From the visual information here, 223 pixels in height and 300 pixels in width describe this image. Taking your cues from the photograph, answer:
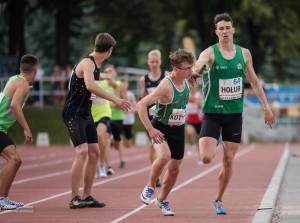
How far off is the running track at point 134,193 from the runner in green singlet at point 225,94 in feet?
2.71

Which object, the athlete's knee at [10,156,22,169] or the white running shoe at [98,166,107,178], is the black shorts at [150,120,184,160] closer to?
the athlete's knee at [10,156,22,169]

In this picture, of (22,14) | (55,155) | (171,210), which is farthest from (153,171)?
(22,14)

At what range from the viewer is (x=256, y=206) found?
1359 cm

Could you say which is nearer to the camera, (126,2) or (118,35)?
(126,2)

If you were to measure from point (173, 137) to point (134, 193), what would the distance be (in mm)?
3749

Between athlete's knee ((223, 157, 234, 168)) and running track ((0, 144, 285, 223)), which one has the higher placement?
athlete's knee ((223, 157, 234, 168))

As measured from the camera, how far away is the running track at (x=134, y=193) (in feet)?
40.4

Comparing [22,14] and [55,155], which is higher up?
[22,14]

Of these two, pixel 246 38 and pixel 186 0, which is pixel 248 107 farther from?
pixel 186 0

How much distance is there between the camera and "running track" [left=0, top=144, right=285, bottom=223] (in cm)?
1232

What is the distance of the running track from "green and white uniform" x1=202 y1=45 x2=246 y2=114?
1310 millimetres

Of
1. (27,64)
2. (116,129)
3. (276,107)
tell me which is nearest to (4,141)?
(27,64)

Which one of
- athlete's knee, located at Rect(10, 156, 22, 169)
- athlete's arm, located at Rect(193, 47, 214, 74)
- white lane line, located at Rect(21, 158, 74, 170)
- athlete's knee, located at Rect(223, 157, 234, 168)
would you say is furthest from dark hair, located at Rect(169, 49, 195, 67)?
white lane line, located at Rect(21, 158, 74, 170)

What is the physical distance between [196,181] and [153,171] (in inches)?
261
